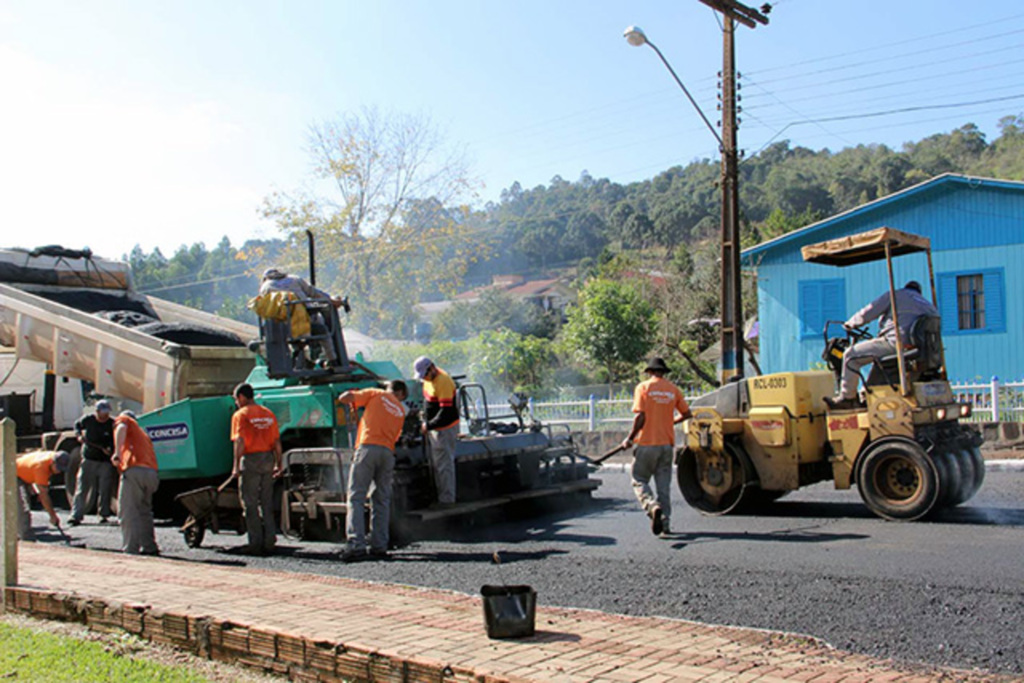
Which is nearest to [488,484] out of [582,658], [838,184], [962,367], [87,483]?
[87,483]

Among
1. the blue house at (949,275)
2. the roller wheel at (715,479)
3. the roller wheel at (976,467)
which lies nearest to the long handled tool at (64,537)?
the roller wheel at (715,479)

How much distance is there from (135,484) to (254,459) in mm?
1323

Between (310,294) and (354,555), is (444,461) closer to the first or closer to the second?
(354,555)

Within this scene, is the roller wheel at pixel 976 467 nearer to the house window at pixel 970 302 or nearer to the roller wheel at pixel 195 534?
the roller wheel at pixel 195 534

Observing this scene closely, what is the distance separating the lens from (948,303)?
2189 centimetres

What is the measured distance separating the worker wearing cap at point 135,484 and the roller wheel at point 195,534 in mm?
398

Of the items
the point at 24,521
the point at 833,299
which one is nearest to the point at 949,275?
the point at 833,299

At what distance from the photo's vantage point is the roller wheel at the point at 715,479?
980 cm

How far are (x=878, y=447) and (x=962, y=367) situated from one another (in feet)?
47.2

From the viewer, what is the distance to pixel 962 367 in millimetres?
21703

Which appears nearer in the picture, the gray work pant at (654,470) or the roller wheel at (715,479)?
the gray work pant at (654,470)

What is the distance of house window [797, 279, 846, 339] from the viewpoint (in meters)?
23.4

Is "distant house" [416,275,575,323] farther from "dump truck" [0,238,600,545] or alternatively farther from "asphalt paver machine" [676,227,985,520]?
"asphalt paver machine" [676,227,985,520]

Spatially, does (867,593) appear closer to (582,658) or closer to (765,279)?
(582,658)
